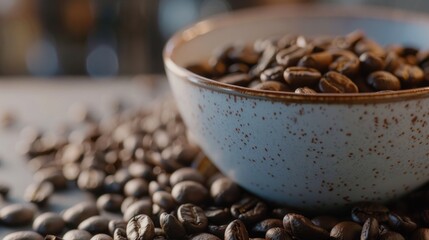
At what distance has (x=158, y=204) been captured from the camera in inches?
33.3

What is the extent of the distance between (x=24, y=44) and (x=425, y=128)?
2405 mm

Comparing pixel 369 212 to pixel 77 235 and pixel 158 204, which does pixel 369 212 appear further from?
pixel 77 235

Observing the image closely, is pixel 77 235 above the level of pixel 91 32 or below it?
above

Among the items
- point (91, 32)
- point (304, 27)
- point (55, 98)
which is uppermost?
point (304, 27)

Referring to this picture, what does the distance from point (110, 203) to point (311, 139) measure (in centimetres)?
36

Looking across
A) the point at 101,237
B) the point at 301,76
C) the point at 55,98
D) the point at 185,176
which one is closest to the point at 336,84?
the point at 301,76

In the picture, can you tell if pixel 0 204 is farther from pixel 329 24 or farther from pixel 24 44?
pixel 24 44

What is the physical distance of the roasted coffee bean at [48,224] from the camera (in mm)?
832

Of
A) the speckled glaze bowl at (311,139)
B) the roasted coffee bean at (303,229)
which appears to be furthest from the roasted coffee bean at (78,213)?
the roasted coffee bean at (303,229)

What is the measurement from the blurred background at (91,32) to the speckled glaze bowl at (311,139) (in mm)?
1838

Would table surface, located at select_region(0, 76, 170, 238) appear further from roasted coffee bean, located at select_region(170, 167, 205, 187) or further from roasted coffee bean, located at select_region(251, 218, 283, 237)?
roasted coffee bean, located at select_region(251, 218, 283, 237)

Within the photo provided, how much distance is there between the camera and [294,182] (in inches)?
31.2

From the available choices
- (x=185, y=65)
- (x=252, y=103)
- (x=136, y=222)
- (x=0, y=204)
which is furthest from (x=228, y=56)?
(x=0, y=204)

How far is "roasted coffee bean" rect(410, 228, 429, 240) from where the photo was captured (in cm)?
73
